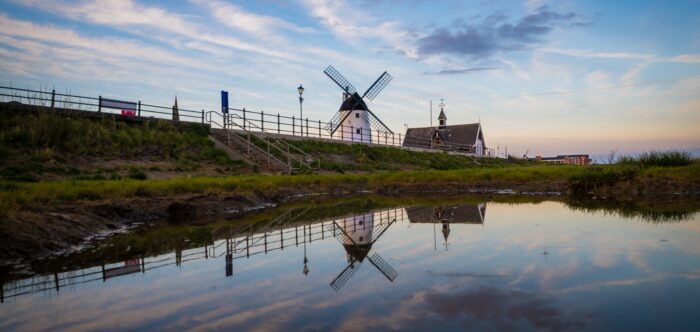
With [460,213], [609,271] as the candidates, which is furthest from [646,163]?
[609,271]

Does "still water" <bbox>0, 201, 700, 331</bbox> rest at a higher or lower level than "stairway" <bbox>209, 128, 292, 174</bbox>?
lower

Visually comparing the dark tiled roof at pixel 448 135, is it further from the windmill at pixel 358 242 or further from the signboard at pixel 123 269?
the signboard at pixel 123 269

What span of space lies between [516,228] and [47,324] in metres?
8.38

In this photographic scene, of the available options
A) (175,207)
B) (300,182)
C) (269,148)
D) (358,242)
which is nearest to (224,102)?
(269,148)

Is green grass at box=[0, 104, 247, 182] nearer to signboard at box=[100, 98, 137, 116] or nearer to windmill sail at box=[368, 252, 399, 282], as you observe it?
signboard at box=[100, 98, 137, 116]

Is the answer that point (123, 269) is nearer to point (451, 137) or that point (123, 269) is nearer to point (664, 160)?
point (664, 160)

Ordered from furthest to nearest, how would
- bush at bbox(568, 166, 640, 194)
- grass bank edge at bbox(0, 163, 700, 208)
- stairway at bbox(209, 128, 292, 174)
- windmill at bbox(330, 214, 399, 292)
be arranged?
stairway at bbox(209, 128, 292, 174) → bush at bbox(568, 166, 640, 194) → grass bank edge at bbox(0, 163, 700, 208) → windmill at bbox(330, 214, 399, 292)

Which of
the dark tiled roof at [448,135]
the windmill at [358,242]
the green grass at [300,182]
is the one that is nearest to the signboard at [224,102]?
the green grass at [300,182]

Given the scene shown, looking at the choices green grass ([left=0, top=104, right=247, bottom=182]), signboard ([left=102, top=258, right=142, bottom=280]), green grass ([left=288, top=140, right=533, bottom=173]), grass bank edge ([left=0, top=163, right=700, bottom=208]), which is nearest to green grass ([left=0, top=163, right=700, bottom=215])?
grass bank edge ([left=0, top=163, right=700, bottom=208])

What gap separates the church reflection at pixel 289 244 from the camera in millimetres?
6488

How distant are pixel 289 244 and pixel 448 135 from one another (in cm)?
7267

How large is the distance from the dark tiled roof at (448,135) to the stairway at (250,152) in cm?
4824

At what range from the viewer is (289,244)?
9305mm

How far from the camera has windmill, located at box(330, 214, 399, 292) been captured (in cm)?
656
